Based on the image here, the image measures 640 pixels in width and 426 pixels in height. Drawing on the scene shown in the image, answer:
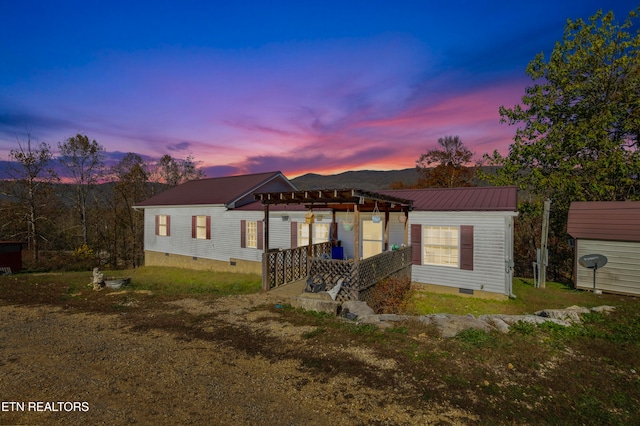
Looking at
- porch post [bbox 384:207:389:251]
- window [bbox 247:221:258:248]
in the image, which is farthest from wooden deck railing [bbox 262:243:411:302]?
window [bbox 247:221:258:248]

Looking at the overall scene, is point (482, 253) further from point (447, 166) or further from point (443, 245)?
point (447, 166)

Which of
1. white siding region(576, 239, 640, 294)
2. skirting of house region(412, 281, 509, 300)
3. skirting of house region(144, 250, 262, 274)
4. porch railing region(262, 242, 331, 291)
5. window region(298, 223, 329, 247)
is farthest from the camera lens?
skirting of house region(144, 250, 262, 274)

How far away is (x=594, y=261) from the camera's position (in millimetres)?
11586

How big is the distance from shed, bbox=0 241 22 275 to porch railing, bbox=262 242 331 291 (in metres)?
14.2

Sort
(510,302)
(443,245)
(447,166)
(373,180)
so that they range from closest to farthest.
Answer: (510,302)
(443,245)
(447,166)
(373,180)

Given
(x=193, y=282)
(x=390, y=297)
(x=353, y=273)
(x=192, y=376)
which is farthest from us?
(x=193, y=282)

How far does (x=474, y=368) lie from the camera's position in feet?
17.0

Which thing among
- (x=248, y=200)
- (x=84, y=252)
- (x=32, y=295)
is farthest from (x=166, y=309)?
(x=84, y=252)

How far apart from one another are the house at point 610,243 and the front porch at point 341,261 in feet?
20.6

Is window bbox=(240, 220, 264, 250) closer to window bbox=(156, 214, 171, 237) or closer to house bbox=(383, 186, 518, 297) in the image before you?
window bbox=(156, 214, 171, 237)

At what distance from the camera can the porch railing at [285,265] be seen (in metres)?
10.7

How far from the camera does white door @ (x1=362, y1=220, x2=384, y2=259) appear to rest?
14.0m

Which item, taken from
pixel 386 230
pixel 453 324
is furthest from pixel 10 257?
pixel 453 324

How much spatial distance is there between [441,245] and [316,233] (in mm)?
5428
